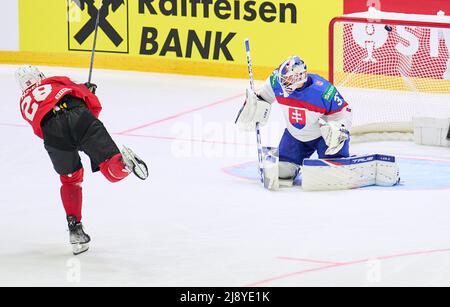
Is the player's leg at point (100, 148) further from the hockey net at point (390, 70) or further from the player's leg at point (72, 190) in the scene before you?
the hockey net at point (390, 70)

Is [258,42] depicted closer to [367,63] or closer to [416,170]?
[367,63]

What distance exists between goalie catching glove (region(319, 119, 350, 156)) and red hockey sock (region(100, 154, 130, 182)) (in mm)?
1814

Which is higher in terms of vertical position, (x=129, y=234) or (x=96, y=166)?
(x=96, y=166)

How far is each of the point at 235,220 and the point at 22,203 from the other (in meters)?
1.33

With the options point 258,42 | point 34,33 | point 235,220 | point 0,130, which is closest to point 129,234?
point 235,220

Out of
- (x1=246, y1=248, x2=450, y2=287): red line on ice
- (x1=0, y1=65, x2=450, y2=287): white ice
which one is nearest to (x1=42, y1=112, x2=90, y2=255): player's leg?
(x1=0, y1=65, x2=450, y2=287): white ice

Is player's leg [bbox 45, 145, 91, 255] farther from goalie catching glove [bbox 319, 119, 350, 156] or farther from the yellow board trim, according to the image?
the yellow board trim

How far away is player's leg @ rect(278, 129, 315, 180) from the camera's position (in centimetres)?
802

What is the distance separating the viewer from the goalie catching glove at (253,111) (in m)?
8.00

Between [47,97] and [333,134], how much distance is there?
79.3 inches

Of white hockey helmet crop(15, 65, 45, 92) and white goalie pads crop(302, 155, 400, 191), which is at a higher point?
white hockey helmet crop(15, 65, 45, 92)

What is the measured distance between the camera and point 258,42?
1120cm

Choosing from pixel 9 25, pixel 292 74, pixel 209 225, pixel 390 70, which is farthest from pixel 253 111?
pixel 9 25

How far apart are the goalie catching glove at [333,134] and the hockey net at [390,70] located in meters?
1.63
